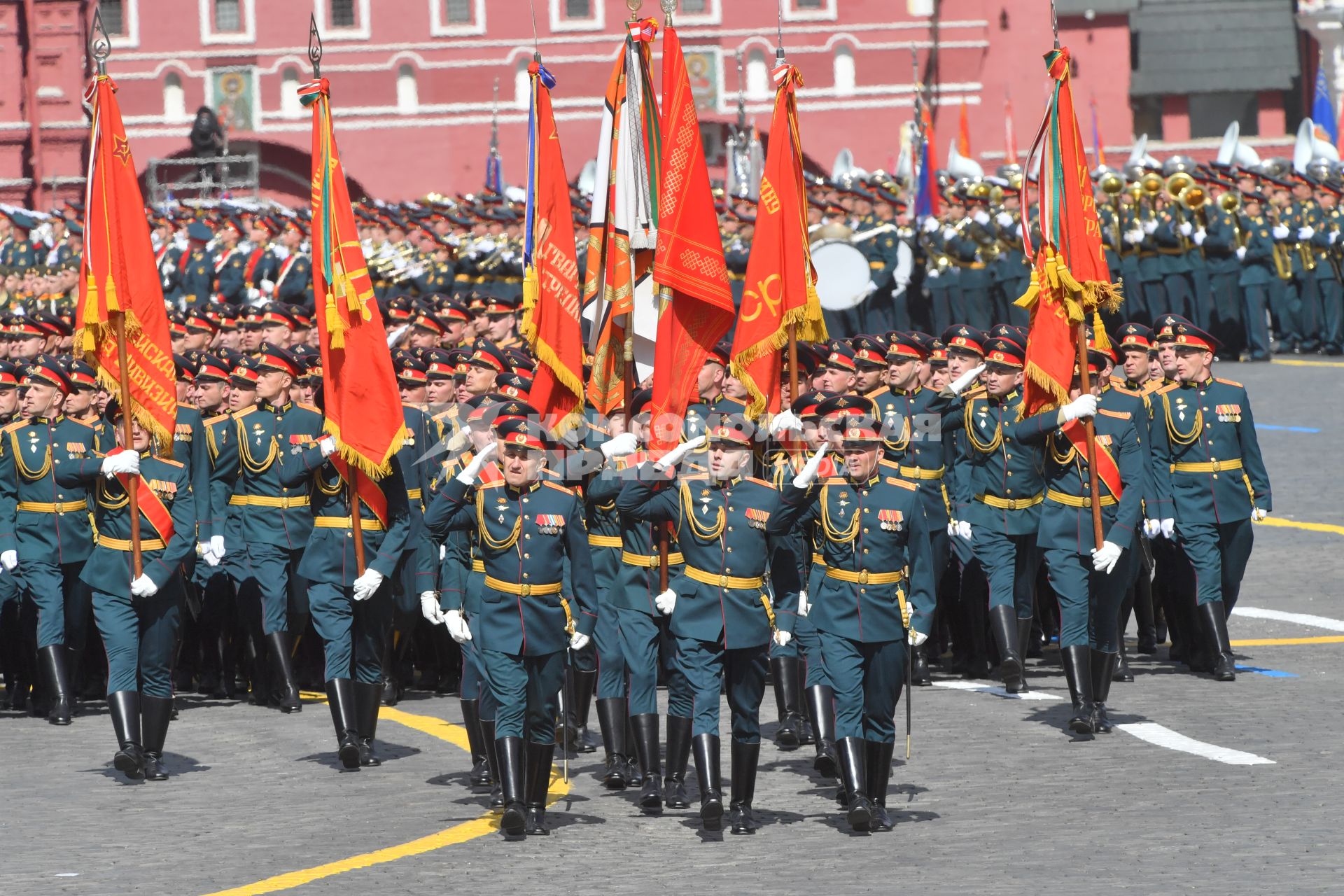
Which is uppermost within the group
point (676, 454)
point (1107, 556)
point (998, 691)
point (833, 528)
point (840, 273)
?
point (840, 273)

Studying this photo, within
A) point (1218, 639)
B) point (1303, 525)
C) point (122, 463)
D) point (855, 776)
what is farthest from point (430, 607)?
point (1303, 525)

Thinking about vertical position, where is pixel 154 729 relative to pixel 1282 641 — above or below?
above

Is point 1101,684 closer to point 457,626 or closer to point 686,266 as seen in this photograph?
point 686,266

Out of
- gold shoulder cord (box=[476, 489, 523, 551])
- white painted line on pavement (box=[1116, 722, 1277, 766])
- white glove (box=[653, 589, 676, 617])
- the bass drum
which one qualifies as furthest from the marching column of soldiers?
the bass drum

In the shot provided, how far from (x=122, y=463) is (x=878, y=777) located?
157 inches

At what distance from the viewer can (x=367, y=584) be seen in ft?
35.7

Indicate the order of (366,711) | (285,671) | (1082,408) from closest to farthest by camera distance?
(366,711) → (1082,408) → (285,671)

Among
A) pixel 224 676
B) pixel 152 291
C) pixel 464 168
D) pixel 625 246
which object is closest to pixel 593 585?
pixel 625 246

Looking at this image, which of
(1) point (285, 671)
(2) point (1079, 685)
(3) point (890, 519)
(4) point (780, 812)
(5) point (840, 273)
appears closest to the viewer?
(3) point (890, 519)

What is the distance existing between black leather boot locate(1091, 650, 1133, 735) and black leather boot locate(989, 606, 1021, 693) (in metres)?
1.02

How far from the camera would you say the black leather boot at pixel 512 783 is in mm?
9344

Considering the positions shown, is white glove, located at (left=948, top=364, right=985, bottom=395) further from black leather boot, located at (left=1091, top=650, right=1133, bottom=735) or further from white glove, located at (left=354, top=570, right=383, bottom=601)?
white glove, located at (left=354, top=570, right=383, bottom=601)

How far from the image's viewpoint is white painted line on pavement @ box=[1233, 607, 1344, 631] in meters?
14.3

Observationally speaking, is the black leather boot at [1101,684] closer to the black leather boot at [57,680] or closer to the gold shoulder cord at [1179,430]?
the gold shoulder cord at [1179,430]
